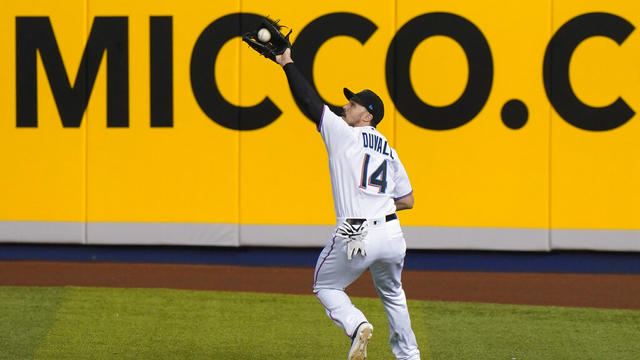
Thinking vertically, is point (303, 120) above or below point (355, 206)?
above

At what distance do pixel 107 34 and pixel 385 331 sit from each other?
15.8 ft

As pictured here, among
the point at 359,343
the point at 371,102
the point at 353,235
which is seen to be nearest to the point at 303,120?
the point at 371,102

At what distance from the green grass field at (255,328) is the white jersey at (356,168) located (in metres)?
1.55

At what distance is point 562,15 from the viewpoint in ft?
32.8

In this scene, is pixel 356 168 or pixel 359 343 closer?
pixel 359 343

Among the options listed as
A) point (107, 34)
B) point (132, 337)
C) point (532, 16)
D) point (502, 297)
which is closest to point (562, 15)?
point (532, 16)

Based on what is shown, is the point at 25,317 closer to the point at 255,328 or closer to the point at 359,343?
the point at 255,328

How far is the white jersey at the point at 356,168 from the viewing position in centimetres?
546

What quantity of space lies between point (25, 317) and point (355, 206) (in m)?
3.57

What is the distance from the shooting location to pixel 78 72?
1034cm

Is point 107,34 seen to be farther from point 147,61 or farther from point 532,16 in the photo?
point 532,16

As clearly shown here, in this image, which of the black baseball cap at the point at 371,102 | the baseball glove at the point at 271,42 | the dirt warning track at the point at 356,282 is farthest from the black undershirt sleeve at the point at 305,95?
the dirt warning track at the point at 356,282

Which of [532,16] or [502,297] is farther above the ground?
[532,16]

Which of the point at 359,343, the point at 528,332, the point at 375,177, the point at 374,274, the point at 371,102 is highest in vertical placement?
the point at 371,102
